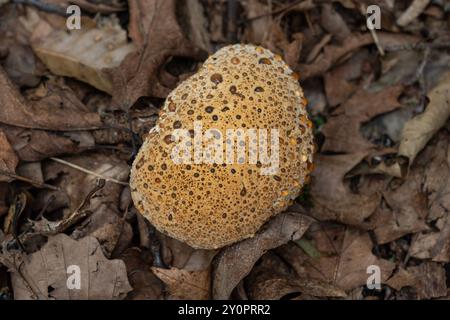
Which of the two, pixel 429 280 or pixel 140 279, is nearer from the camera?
pixel 140 279

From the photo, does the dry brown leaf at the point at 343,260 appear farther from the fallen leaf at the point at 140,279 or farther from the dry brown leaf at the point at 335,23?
the dry brown leaf at the point at 335,23

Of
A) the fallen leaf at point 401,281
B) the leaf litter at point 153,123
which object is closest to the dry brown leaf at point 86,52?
the leaf litter at point 153,123

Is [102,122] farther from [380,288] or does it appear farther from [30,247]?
[380,288]

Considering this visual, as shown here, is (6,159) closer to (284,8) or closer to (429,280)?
(284,8)

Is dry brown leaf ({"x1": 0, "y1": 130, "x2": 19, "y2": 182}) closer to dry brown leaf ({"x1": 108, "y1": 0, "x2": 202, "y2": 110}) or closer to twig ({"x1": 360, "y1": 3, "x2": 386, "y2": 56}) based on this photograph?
dry brown leaf ({"x1": 108, "y1": 0, "x2": 202, "y2": 110})

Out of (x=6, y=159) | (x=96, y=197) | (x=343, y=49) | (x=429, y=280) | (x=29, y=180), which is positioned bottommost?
(x=429, y=280)

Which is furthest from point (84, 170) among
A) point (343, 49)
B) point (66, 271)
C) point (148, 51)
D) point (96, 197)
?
point (343, 49)
